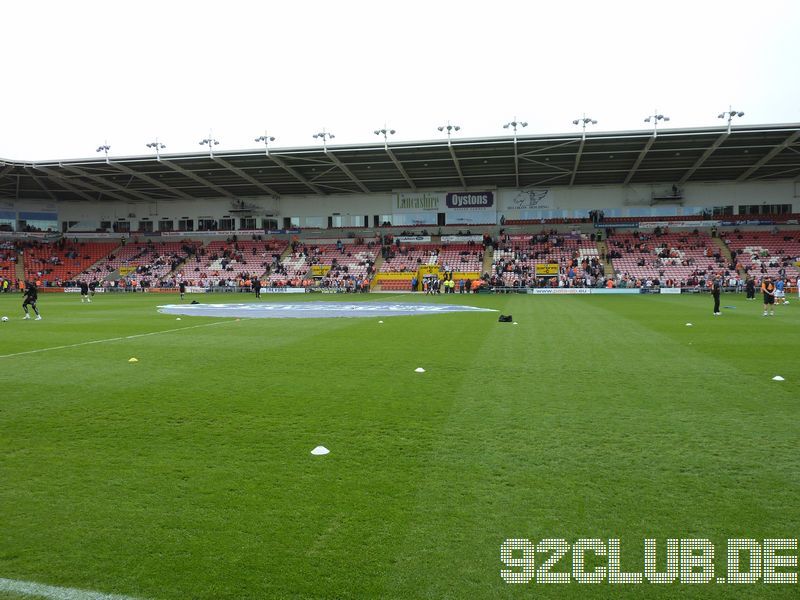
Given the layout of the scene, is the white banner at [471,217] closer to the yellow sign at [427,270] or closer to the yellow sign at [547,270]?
the yellow sign at [427,270]

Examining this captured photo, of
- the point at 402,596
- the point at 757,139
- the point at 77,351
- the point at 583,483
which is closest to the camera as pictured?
the point at 402,596

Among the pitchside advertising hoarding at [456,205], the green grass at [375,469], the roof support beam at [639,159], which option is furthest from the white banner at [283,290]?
the green grass at [375,469]

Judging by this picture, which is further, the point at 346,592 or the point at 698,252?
the point at 698,252

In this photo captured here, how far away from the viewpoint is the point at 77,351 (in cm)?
1381

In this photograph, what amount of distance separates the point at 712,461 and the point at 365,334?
12203mm

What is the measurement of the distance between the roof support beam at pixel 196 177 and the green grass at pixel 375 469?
147 feet

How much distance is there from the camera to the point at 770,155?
1864 inches

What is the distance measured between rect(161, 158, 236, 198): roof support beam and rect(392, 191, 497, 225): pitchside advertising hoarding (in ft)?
63.7

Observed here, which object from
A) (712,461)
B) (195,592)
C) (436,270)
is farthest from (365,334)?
(436,270)

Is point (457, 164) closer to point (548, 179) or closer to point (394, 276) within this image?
point (548, 179)

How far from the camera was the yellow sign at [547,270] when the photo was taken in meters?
53.2

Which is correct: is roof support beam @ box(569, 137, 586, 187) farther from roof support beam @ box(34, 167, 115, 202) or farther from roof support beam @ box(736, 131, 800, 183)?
roof support beam @ box(34, 167, 115, 202)

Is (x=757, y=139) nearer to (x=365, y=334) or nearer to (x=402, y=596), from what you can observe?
(x=365, y=334)

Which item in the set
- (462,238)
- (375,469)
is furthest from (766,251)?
(375,469)
